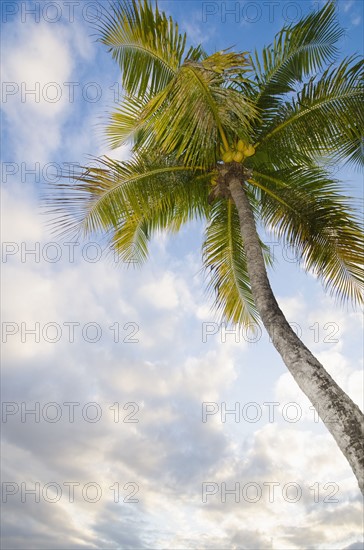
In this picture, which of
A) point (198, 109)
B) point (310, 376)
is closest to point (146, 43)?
point (198, 109)

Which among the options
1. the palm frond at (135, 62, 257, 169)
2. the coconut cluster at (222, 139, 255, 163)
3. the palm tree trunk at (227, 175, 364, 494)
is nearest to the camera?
the palm tree trunk at (227, 175, 364, 494)

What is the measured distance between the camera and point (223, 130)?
23.7ft

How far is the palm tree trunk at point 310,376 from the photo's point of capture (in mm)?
4004

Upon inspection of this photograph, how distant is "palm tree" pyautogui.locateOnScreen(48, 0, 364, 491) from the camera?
6523mm

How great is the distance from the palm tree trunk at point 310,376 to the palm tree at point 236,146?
47 mm

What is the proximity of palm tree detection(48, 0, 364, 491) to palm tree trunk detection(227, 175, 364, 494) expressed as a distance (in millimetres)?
47

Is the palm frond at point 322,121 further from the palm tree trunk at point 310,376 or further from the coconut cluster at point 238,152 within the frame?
the palm tree trunk at point 310,376

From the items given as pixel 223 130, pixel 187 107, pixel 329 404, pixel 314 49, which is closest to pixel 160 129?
pixel 187 107

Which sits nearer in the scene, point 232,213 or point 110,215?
point 110,215

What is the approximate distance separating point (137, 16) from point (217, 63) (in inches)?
57.5

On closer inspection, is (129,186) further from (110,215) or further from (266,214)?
(266,214)

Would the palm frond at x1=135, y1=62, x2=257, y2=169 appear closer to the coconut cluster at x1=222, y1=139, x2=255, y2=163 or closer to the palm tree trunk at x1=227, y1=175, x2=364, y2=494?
the coconut cluster at x1=222, y1=139, x2=255, y2=163

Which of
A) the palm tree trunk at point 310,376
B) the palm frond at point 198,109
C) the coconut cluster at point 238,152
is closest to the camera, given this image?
the palm tree trunk at point 310,376

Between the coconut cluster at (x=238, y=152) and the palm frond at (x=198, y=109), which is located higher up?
the coconut cluster at (x=238, y=152)
